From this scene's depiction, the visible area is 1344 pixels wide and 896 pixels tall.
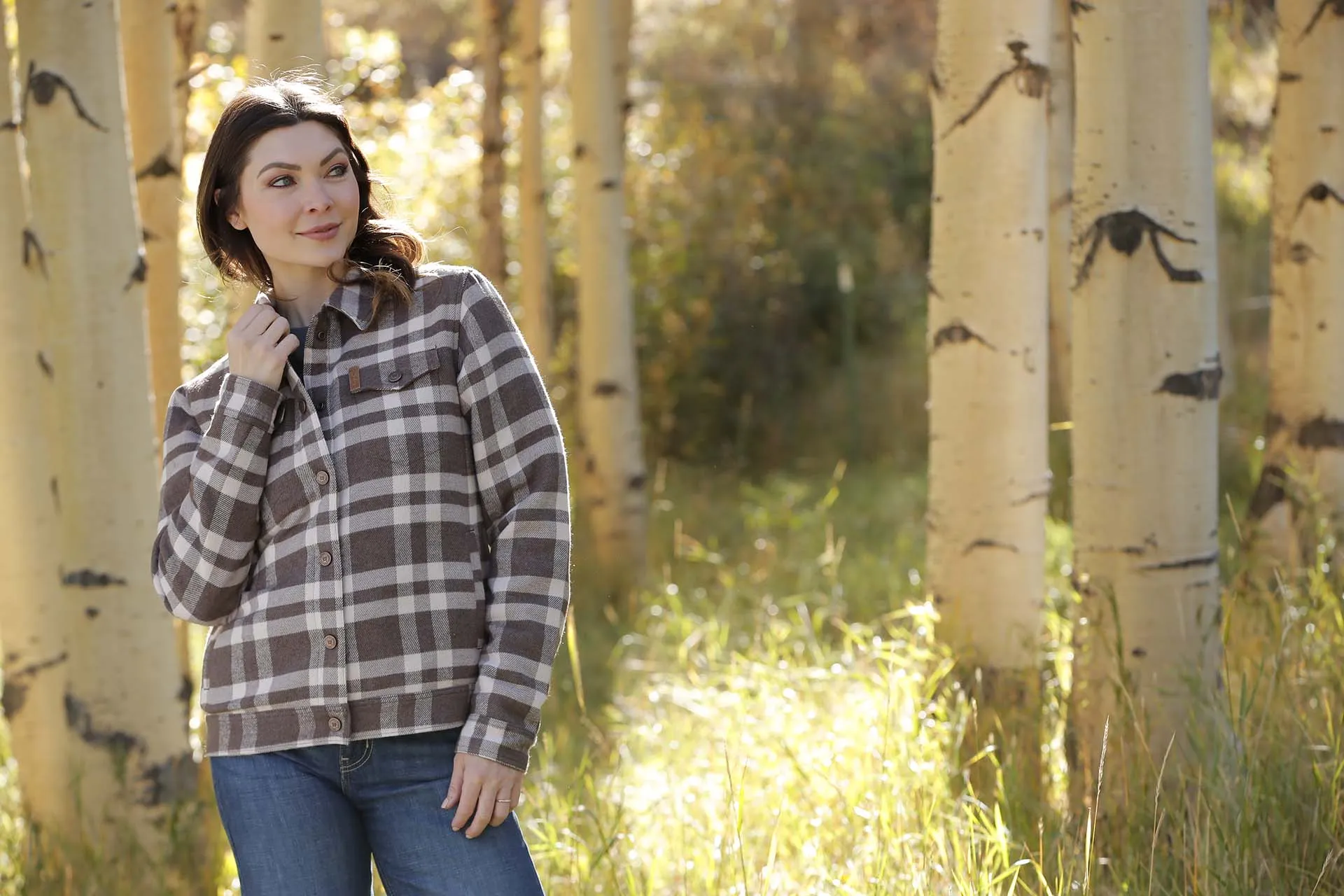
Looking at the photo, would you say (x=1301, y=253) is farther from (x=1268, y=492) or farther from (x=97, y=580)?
(x=97, y=580)

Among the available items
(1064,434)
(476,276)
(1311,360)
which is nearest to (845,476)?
(1064,434)

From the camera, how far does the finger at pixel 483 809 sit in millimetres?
1793

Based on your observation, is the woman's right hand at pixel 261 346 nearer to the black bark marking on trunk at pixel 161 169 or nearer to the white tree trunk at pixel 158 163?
the white tree trunk at pixel 158 163

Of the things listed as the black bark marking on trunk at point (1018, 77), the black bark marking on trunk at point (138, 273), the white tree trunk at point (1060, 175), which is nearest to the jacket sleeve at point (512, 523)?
the black bark marking on trunk at point (138, 273)

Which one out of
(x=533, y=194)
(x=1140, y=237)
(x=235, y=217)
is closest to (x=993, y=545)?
(x=1140, y=237)

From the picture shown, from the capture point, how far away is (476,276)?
198 centimetres

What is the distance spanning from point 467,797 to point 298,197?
94 cm

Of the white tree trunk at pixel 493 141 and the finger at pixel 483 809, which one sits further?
the white tree trunk at pixel 493 141

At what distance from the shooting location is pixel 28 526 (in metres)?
3.17

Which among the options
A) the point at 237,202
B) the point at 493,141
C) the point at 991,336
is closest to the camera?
the point at 237,202

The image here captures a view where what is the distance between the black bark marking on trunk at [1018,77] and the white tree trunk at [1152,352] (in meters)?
0.62

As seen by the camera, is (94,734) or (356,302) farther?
(94,734)

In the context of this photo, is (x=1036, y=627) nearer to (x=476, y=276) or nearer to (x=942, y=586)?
(x=942, y=586)

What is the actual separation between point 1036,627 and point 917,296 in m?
8.03
